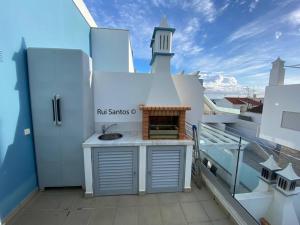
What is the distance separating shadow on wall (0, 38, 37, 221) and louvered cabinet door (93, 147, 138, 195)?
103 cm

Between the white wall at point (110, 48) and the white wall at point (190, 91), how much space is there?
3.48 meters

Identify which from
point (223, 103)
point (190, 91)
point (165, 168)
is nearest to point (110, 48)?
point (190, 91)

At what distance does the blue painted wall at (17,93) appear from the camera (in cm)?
173

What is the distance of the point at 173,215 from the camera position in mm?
1981

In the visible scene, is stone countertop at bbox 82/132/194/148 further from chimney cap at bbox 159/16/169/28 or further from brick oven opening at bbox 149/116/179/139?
chimney cap at bbox 159/16/169/28

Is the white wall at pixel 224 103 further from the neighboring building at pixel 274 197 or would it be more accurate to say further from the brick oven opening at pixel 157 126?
the brick oven opening at pixel 157 126

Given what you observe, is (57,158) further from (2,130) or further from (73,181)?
(2,130)

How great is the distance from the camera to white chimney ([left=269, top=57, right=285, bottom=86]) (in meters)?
6.43

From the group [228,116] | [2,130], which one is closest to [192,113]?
[2,130]

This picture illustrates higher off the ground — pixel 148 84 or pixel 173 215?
pixel 148 84

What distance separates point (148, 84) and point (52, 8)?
2339mm

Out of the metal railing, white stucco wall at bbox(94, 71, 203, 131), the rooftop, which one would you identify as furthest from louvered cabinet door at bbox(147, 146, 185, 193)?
the rooftop

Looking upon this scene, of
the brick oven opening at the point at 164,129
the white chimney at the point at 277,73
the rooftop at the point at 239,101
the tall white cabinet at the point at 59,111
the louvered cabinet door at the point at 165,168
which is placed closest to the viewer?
the tall white cabinet at the point at 59,111

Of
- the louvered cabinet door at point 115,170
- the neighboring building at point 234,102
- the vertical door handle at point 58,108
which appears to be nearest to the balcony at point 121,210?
the louvered cabinet door at point 115,170
